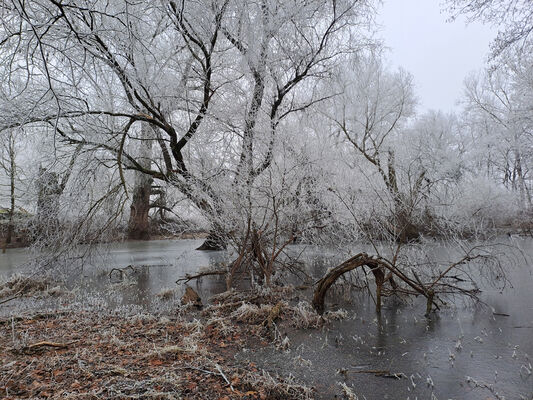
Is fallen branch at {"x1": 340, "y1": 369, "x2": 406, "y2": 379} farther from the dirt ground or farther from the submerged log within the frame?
the submerged log

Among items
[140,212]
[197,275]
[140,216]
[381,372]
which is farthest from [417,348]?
[140,216]

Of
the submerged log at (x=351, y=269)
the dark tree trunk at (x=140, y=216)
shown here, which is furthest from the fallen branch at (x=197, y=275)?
the dark tree trunk at (x=140, y=216)

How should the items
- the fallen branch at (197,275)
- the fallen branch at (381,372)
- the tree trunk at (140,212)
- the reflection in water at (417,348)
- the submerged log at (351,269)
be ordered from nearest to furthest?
the reflection in water at (417,348), the fallen branch at (381,372), the submerged log at (351,269), the fallen branch at (197,275), the tree trunk at (140,212)

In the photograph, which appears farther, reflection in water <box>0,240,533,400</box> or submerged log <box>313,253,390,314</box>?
submerged log <box>313,253,390,314</box>

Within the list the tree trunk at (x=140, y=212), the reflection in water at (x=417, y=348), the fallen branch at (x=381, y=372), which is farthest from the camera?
the tree trunk at (x=140, y=212)

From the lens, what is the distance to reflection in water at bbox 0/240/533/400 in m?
3.84

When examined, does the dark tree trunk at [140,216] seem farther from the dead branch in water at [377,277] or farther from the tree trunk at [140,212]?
the dead branch in water at [377,277]

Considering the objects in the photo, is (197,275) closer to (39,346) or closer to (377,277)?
(377,277)

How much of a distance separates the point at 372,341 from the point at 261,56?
732cm

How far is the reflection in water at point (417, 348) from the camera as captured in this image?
384cm

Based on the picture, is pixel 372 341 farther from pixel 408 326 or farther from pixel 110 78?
pixel 110 78

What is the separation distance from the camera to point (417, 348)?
4.88 m

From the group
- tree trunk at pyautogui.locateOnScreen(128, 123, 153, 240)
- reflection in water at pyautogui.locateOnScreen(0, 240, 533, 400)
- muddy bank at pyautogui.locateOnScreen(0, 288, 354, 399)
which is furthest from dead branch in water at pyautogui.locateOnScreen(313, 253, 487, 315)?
tree trunk at pyautogui.locateOnScreen(128, 123, 153, 240)

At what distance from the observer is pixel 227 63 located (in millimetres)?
10930
